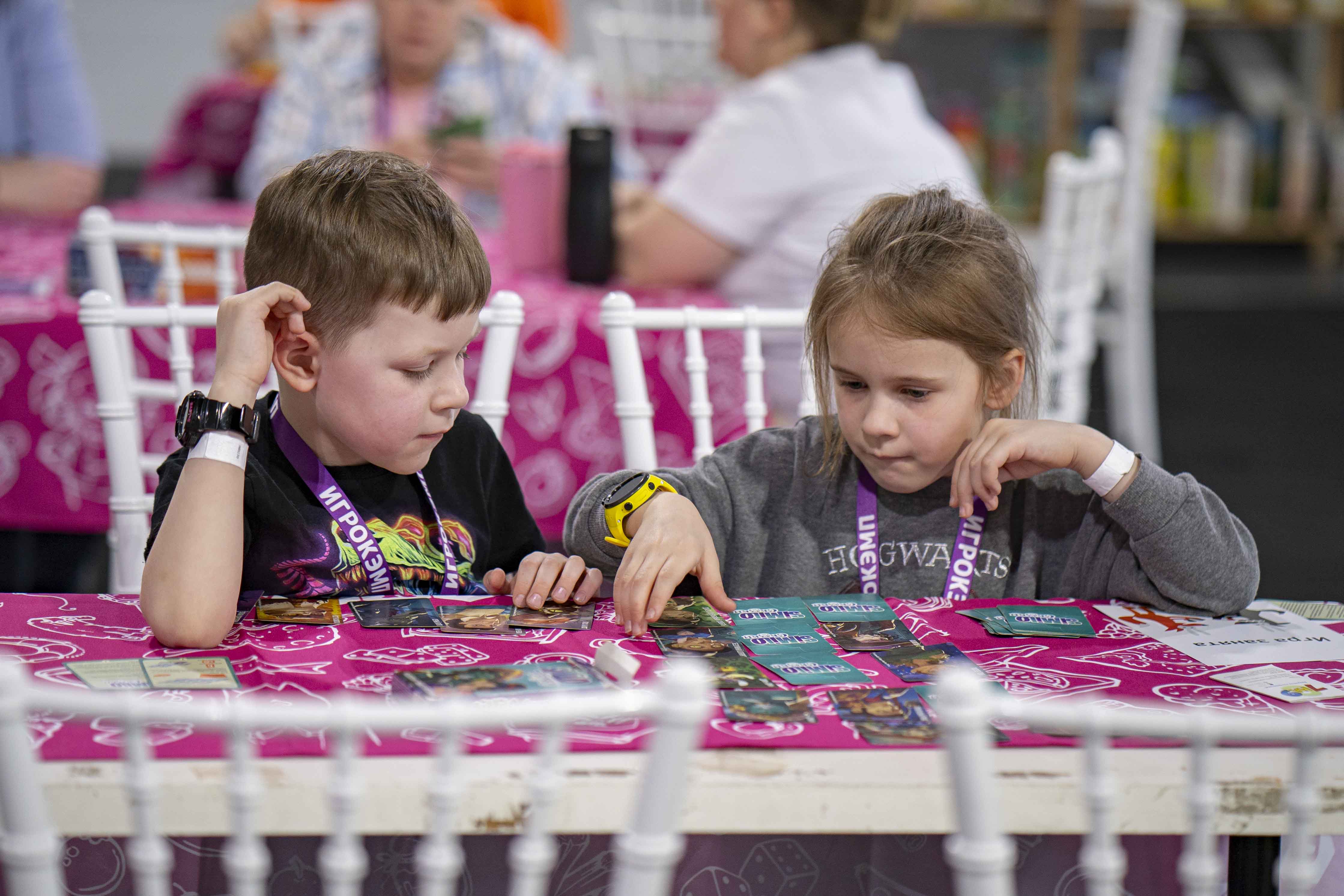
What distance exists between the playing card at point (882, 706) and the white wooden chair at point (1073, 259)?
4.80 feet

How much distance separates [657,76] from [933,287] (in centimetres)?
360

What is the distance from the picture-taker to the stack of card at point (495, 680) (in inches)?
35.0

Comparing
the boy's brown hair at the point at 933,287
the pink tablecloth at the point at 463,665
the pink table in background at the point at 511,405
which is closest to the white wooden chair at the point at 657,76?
the pink table in background at the point at 511,405

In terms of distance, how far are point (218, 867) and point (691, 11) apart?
4896 millimetres

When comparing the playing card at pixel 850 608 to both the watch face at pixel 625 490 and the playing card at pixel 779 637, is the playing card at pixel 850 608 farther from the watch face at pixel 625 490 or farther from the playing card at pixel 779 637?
the watch face at pixel 625 490

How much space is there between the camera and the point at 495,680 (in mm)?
909

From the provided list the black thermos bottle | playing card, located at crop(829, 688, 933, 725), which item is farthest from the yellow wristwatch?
the black thermos bottle

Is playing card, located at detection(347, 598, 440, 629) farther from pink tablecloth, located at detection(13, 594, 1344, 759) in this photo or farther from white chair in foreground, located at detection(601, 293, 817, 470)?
white chair in foreground, located at detection(601, 293, 817, 470)

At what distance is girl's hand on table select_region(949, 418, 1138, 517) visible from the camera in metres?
1.17

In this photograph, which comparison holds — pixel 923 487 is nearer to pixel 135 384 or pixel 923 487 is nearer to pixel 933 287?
pixel 933 287

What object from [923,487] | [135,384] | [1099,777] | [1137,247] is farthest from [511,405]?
[1137,247]

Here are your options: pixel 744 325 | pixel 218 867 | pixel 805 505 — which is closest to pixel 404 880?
pixel 218 867

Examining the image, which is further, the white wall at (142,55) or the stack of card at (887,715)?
the white wall at (142,55)

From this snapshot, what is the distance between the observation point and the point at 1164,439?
3.97 metres
